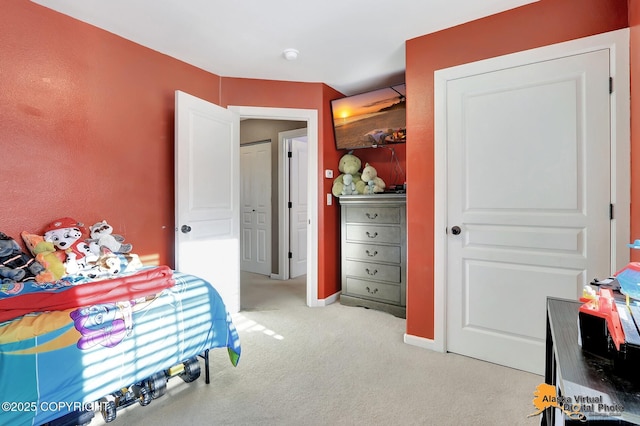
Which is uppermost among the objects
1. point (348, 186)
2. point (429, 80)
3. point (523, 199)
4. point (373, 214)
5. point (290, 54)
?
point (290, 54)

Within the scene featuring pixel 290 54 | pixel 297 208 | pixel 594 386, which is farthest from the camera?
pixel 297 208

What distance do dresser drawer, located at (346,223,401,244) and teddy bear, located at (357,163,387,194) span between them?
1.36 feet

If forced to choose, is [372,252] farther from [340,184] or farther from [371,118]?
[371,118]

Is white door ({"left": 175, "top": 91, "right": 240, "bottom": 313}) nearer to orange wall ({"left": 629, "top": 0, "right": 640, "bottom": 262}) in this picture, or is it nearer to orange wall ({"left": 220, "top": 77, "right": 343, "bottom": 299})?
orange wall ({"left": 220, "top": 77, "right": 343, "bottom": 299})

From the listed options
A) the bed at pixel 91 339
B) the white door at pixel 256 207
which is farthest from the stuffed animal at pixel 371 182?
the bed at pixel 91 339

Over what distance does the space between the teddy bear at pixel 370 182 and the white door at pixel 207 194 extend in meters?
1.40

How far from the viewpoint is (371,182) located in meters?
3.51

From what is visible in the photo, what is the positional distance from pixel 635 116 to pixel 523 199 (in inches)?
27.1

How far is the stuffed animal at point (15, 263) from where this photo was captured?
1.72 metres

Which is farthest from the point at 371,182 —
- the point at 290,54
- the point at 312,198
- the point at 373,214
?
the point at 290,54

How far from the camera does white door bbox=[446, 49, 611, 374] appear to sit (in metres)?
1.92

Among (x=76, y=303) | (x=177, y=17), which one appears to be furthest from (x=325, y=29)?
(x=76, y=303)

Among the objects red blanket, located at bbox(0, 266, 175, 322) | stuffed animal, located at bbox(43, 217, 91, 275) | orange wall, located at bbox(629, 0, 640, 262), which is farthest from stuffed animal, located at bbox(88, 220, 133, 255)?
orange wall, located at bbox(629, 0, 640, 262)

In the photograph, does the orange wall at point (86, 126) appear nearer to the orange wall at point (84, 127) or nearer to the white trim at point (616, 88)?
the orange wall at point (84, 127)
